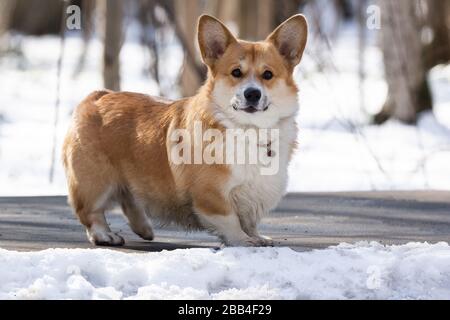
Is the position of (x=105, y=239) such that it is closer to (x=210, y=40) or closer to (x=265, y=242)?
(x=265, y=242)

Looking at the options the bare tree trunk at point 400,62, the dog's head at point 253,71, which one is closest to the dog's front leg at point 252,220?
the dog's head at point 253,71

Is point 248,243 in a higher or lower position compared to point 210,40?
lower

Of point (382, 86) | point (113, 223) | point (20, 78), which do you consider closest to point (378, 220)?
point (113, 223)

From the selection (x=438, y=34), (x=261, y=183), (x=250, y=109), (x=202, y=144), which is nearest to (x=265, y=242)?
(x=261, y=183)

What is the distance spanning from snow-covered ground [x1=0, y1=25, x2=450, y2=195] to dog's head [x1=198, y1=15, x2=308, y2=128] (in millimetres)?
3355

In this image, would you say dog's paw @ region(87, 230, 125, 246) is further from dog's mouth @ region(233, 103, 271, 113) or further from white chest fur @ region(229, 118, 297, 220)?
dog's mouth @ region(233, 103, 271, 113)

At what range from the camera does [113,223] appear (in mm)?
8266

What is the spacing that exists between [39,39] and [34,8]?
5.01 ft

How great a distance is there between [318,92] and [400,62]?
1.45m

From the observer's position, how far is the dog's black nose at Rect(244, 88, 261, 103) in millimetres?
6328

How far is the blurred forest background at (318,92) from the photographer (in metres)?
11.8

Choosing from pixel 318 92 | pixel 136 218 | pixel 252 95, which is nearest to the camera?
pixel 252 95

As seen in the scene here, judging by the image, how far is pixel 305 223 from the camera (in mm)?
8086

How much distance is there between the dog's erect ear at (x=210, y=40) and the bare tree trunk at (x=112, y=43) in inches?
242
